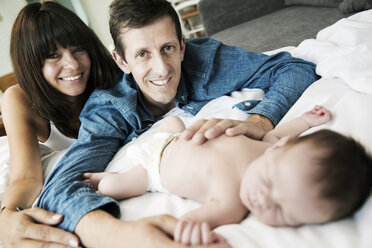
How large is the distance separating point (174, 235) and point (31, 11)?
4.20 feet

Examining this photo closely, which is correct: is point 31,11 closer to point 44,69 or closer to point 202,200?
point 44,69

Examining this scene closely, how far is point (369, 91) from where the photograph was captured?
89 centimetres

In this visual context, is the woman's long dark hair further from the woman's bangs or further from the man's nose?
the man's nose

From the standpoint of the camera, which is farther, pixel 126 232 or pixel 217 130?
pixel 217 130

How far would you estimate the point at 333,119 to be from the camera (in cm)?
83

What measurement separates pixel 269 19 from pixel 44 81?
2099 mm

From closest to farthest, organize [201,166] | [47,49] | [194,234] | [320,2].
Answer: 1. [194,234]
2. [201,166]
3. [47,49]
4. [320,2]

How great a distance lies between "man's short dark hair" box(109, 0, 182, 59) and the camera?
114 cm

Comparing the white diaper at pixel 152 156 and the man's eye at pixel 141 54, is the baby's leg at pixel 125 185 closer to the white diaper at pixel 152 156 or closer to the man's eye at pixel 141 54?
the white diaper at pixel 152 156

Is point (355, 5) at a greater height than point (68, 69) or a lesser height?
lesser

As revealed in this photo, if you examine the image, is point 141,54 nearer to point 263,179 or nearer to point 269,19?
point 263,179

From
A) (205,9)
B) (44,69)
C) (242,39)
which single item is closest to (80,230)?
(44,69)

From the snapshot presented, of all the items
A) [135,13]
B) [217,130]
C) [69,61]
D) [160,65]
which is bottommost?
[217,130]

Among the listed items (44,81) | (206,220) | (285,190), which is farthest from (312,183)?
(44,81)
